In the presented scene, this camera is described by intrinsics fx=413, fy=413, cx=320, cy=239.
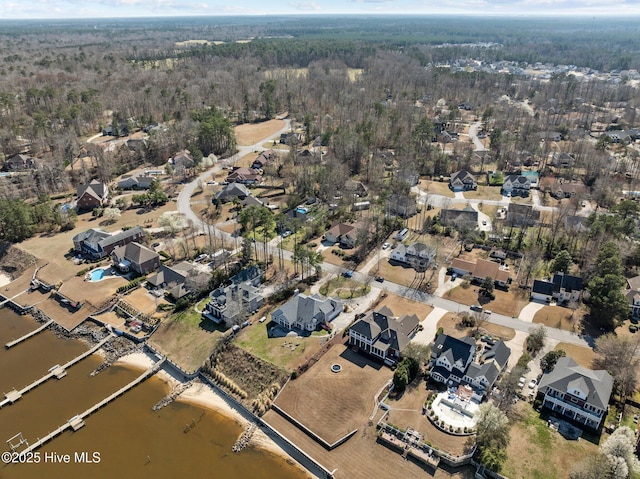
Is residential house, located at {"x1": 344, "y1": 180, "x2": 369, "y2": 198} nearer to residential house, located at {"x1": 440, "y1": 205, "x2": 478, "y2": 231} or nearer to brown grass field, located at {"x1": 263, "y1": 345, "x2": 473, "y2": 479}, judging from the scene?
residential house, located at {"x1": 440, "y1": 205, "x2": 478, "y2": 231}

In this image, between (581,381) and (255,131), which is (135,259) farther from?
(255,131)

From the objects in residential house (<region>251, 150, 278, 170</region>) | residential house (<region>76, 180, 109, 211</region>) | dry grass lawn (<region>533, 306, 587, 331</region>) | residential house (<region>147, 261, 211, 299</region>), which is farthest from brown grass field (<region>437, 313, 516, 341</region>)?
residential house (<region>76, 180, 109, 211</region>)

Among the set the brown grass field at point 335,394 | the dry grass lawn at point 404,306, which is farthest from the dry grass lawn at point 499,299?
the brown grass field at point 335,394

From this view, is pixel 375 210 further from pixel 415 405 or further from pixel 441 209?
pixel 415 405

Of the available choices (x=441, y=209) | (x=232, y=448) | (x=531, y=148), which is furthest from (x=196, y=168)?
(x=531, y=148)

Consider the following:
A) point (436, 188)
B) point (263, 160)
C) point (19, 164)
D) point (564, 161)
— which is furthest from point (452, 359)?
point (19, 164)

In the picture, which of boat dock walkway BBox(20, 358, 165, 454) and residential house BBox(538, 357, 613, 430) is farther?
boat dock walkway BBox(20, 358, 165, 454)
